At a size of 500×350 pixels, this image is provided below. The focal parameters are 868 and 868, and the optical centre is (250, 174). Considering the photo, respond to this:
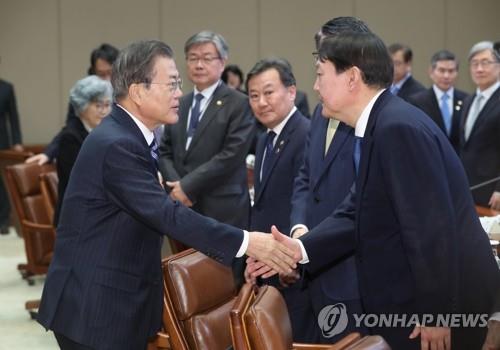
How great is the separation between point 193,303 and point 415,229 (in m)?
0.83

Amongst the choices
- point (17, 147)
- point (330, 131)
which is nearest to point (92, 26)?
point (17, 147)

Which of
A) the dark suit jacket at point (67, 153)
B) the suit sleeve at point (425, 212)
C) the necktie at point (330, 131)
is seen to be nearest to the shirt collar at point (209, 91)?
the dark suit jacket at point (67, 153)

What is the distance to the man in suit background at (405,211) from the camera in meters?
2.37

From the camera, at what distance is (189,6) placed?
10344 mm

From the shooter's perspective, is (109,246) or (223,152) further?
(223,152)

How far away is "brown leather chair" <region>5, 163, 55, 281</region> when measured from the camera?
5879 millimetres

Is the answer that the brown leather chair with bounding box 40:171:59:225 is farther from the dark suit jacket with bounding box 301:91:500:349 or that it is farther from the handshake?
the dark suit jacket with bounding box 301:91:500:349

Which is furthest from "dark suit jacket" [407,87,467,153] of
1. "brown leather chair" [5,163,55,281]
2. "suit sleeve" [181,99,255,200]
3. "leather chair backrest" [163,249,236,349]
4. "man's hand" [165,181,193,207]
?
"leather chair backrest" [163,249,236,349]

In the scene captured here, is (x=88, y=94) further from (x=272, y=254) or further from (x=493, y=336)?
(x=493, y=336)

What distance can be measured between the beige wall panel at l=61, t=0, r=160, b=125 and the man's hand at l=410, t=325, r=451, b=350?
806cm

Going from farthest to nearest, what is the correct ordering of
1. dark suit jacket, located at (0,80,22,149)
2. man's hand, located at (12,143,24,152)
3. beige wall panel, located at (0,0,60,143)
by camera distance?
beige wall panel, located at (0,0,60,143), dark suit jacket, located at (0,80,22,149), man's hand, located at (12,143,24,152)

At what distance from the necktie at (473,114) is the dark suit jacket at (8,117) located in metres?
4.71

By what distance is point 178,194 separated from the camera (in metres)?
4.78

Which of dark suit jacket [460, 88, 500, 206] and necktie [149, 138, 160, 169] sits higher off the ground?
necktie [149, 138, 160, 169]
